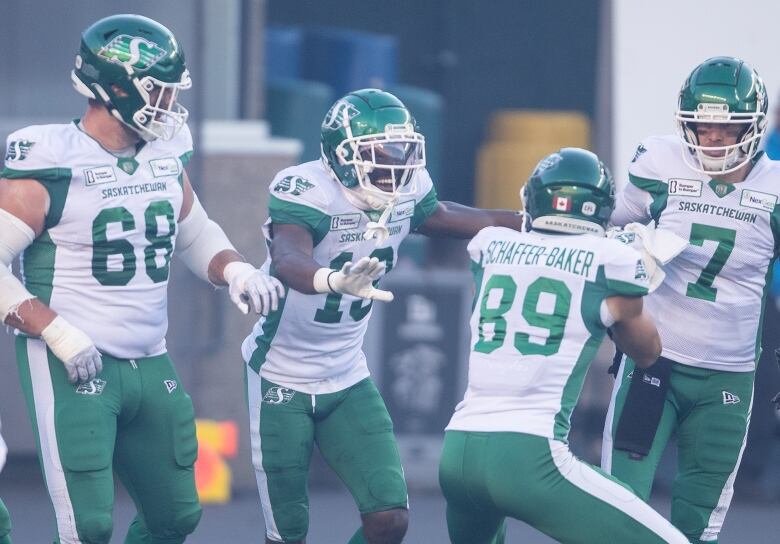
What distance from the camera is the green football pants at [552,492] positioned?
403cm

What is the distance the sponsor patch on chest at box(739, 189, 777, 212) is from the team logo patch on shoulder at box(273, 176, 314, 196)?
1304mm

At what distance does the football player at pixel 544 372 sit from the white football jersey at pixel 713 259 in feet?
2.13

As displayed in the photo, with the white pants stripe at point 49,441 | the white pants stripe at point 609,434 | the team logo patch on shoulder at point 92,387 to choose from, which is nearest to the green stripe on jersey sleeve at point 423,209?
the white pants stripe at point 609,434

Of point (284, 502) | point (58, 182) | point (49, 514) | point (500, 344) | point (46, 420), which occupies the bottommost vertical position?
point (49, 514)

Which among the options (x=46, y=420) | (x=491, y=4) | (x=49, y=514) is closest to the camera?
(x=46, y=420)

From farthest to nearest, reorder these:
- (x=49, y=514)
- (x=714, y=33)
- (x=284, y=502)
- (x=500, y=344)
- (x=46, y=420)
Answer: (x=714, y=33), (x=49, y=514), (x=284, y=502), (x=46, y=420), (x=500, y=344)

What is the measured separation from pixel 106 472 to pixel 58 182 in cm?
80

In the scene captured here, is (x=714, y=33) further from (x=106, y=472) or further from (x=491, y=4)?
(x=106, y=472)

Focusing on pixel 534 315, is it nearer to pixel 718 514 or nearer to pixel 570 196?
pixel 570 196

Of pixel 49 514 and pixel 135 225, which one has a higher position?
pixel 135 225

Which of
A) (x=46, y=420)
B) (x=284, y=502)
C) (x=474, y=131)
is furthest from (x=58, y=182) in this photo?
(x=474, y=131)

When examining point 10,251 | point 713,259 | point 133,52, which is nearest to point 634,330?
point 713,259

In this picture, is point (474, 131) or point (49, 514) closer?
point (49, 514)

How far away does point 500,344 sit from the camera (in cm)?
418
